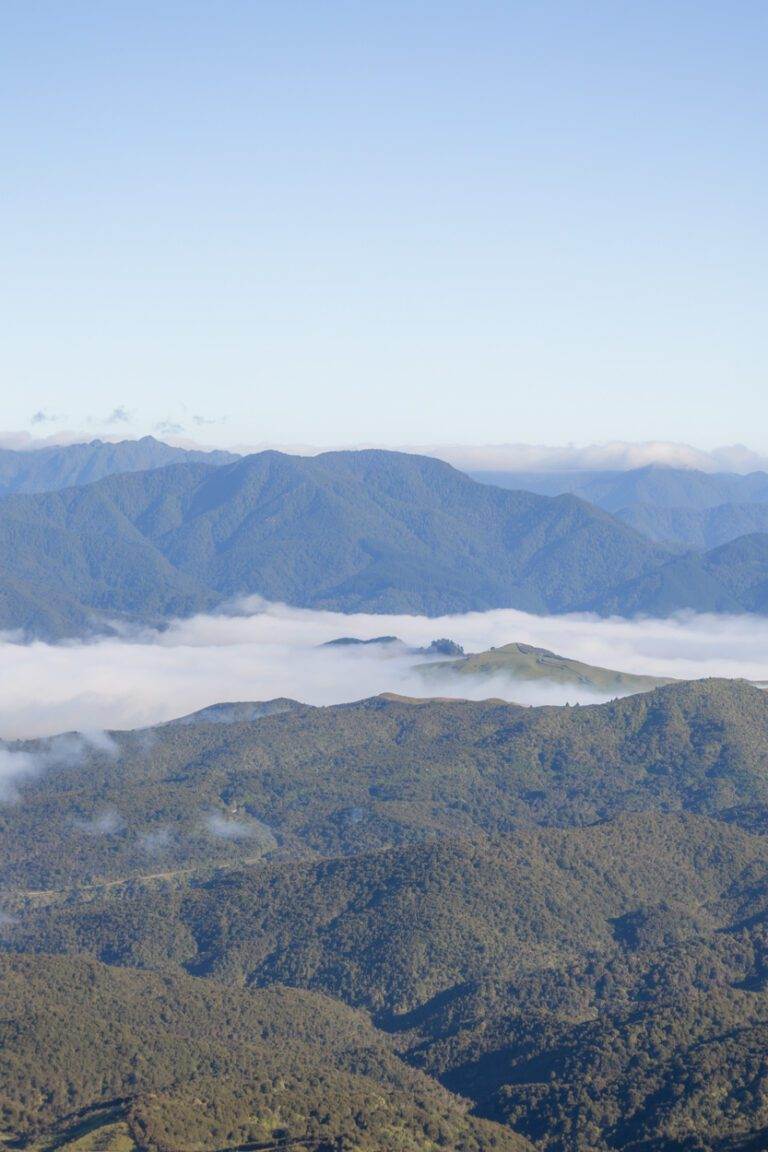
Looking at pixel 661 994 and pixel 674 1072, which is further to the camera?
pixel 661 994

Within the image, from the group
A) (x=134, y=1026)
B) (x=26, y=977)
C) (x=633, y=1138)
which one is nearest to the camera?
(x=633, y=1138)

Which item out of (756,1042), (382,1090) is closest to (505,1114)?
(382,1090)

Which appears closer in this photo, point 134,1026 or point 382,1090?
point 382,1090

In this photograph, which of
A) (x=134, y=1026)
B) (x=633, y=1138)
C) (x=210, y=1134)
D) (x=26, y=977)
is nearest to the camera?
(x=210, y=1134)

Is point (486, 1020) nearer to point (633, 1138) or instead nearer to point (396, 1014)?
point (396, 1014)

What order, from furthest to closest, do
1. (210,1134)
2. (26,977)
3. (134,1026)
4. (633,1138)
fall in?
1. (26,977)
2. (134,1026)
3. (633,1138)
4. (210,1134)

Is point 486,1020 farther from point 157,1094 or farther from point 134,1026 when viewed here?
point 157,1094

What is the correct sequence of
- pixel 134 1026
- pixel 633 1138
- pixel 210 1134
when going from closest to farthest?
pixel 210 1134 → pixel 633 1138 → pixel 134 1026

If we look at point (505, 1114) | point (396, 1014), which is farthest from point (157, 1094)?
point (396, 1014)
